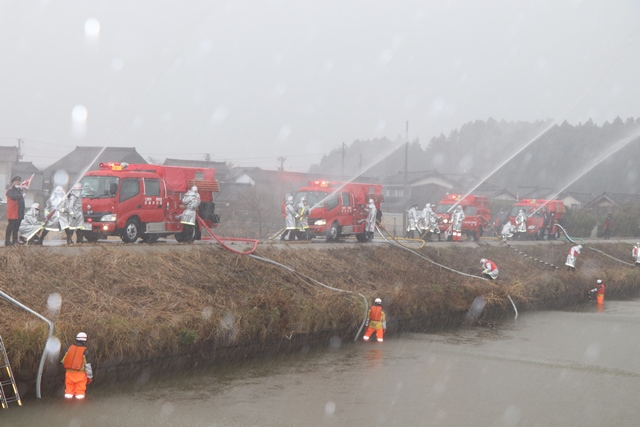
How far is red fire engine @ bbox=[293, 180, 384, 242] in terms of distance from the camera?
2773 cm

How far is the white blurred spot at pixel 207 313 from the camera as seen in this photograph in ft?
51.0

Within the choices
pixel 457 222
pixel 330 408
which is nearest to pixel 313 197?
pixel 457 222

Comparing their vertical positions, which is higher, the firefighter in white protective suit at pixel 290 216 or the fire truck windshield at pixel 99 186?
the fire truck windshield at pixel 99 186

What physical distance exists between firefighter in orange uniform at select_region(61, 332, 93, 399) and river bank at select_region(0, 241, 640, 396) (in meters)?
0.58

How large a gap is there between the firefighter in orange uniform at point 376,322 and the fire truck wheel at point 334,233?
9.35 meters

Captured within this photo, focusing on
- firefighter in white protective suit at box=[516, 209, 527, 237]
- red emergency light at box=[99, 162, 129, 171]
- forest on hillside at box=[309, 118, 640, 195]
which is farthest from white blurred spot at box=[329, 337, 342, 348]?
forest on hillside at box=[309, 118, 640, 195]

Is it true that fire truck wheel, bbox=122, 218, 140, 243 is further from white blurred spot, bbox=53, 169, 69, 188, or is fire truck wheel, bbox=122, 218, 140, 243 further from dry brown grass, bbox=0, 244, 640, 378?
white blurred spot, bbox=53, 169, 69, 188

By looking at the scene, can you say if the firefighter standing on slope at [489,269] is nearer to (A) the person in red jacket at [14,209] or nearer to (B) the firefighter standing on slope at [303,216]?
(B) the firefighter standing on slope at [303,216]

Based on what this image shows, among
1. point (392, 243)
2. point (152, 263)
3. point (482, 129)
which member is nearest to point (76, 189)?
point (152, 263)

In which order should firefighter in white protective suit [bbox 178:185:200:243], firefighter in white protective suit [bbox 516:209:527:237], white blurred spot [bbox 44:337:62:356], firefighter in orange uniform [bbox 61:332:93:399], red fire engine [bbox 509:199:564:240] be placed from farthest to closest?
red fire engine [bbox 509:199:564:240], firefighter in white protective suit [bbox 516:209:527:237], firefighter in white protective suit [bbox 178:185:200:243], white blurred spot [bbox 44:337:62:356], firefighter in orange uniform [bbox 61:332:93:399]

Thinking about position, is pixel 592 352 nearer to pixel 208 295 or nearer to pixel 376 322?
pixel 376 322

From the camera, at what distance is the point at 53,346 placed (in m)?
12.2

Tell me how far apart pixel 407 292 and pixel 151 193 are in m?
8.23

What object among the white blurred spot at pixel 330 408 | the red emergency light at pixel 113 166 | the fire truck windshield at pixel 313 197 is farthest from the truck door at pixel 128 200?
the white blurred spot at pixel 330 408
